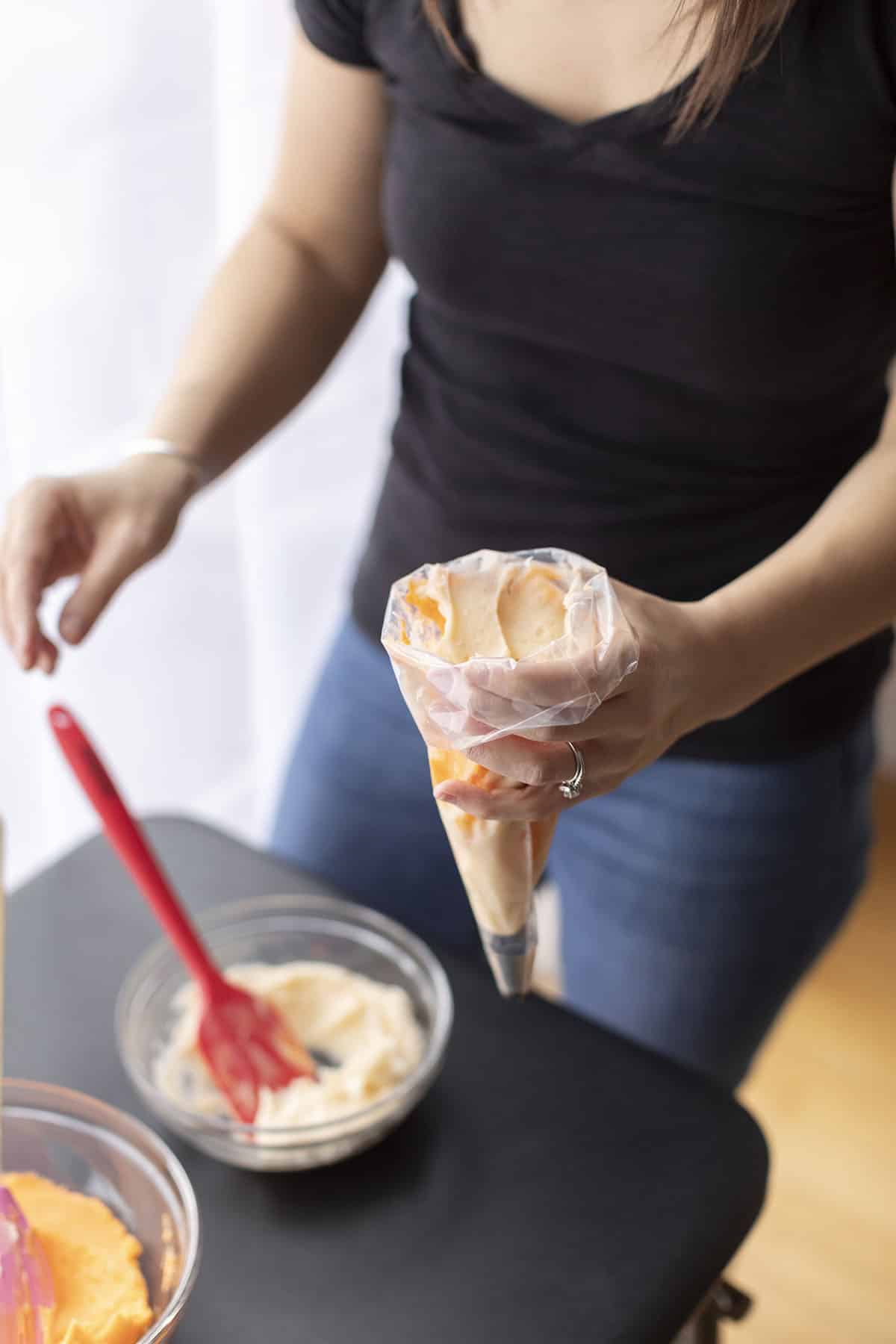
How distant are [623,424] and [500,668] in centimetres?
43

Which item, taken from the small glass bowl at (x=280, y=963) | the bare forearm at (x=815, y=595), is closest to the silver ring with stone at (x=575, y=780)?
the bare forearm at (x=815, y=595)

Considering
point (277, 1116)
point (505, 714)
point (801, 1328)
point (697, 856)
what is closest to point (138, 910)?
point (277, 1116)

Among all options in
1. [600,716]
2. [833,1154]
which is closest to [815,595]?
[600,716]

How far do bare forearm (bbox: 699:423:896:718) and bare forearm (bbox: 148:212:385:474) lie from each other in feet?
1.50

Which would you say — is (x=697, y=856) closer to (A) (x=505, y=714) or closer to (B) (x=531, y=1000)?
(B) (x=531, y=1000)

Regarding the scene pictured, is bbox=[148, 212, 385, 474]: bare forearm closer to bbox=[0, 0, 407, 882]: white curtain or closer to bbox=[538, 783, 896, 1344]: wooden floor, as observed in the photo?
bbox=[0, 0, 407, 882]: white curtain

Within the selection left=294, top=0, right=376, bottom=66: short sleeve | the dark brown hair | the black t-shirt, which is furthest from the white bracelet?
the dark brown hair

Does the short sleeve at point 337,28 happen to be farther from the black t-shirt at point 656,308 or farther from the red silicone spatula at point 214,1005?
the red silicone spatula at point 214,1005

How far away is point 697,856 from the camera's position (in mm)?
993

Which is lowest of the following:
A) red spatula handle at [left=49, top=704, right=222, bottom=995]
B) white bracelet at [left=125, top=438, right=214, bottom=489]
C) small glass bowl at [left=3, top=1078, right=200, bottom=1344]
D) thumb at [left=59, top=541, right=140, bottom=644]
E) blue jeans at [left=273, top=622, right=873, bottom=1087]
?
blue jeans at [left=273, top=622, right=873, bottom=1087]

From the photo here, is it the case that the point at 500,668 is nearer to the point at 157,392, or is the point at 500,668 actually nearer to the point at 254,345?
the point at 254,345

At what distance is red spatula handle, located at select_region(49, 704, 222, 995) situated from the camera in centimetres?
Answer: 80

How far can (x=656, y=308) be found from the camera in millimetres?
846

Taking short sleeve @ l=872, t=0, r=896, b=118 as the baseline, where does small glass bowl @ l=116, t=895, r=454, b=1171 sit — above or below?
below
